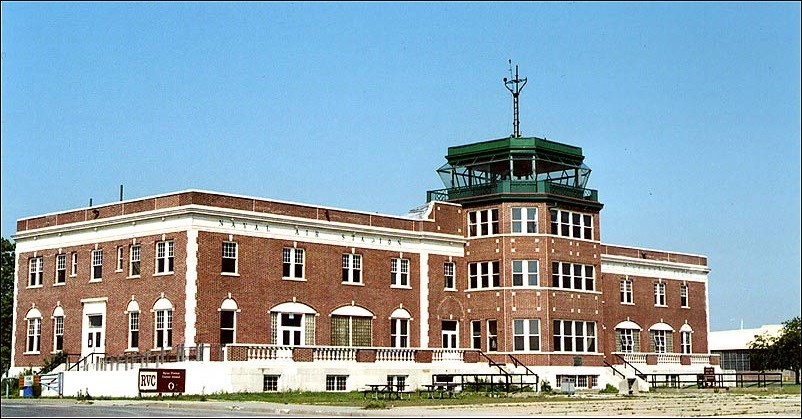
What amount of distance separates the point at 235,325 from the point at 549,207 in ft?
60.5

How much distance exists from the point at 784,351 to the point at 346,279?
4770cm

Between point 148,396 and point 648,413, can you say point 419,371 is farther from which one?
point 648,413

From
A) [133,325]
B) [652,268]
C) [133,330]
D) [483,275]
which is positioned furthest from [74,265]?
[652,268]

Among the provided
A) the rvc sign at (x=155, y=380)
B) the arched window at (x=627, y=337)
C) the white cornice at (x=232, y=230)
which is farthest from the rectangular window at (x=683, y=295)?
the rvc sign at (x=155, y=380)

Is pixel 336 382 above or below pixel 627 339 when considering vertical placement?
below

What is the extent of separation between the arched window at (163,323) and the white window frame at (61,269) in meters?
7.60

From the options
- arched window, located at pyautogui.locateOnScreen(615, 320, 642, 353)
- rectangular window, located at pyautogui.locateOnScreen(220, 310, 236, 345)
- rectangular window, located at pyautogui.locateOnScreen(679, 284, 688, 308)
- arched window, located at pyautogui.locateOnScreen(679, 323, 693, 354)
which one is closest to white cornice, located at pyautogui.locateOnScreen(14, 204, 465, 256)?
rectangular window, located at pyautogui.locateOnScreen(220, 310, 236, 345)

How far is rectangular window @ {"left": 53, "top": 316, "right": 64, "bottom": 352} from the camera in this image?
5778 centimetres

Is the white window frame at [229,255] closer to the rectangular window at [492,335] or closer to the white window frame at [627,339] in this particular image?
the rectangular window at [492,335]

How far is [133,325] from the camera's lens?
54.3 metres

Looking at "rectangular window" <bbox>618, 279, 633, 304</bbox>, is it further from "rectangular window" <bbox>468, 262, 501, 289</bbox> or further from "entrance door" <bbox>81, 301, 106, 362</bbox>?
"entrance door" <bbox>81, 301, 106, 362</bbox>

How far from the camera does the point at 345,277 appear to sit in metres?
58.2

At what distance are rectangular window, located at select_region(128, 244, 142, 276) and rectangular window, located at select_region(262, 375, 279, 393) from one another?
826 centimetres

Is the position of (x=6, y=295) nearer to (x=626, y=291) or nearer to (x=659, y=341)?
(x=626, y=291)
